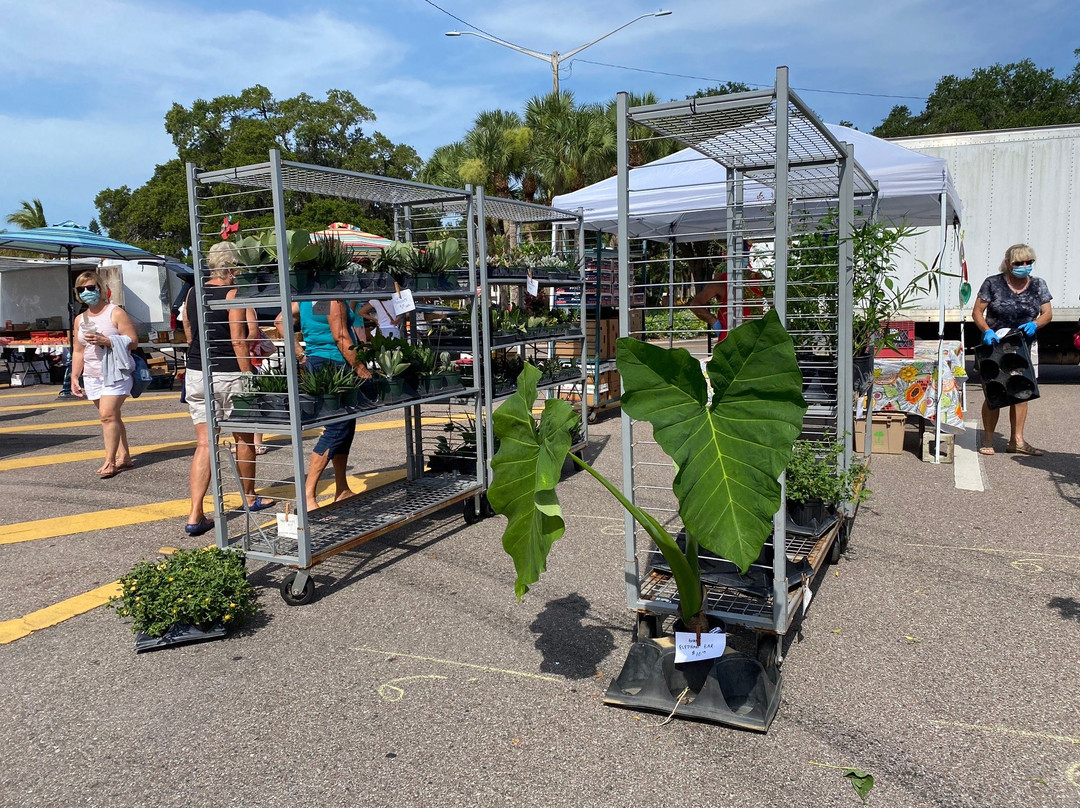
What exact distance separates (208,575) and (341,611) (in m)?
0.71

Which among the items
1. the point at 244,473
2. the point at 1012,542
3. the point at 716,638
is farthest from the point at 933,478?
the point at 244,473

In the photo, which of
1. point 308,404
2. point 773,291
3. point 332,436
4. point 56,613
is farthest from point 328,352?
point 773,291

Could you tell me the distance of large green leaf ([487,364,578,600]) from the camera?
8.86 ft

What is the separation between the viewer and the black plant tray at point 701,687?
9.74 ft

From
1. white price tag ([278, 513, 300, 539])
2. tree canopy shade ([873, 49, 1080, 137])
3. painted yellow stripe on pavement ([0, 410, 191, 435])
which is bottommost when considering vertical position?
painted yellow stripe on pavement ([0, 410, 191, 435])

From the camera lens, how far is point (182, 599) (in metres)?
3.72

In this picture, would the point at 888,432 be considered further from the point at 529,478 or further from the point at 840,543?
the point at 529,478

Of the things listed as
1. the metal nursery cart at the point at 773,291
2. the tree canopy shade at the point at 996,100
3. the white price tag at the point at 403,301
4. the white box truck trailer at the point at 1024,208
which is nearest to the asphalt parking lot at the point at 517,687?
the metal nursery cart at the point at 773,291

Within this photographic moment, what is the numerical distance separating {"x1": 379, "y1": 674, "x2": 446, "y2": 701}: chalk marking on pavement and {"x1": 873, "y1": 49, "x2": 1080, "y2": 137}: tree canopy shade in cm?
5136

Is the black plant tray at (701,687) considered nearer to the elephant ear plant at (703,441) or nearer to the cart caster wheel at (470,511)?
the elephant ear plant at (703,441)

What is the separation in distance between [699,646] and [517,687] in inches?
32.6

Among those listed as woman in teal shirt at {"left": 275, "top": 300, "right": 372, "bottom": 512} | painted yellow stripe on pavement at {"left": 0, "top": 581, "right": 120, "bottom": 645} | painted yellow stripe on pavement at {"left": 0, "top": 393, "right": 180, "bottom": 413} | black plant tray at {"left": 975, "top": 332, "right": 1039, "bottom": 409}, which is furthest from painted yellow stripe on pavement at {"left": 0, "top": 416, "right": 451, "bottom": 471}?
black plant tray at {"left": 975, "top": 332, "right": 1039, "bottom": 409}

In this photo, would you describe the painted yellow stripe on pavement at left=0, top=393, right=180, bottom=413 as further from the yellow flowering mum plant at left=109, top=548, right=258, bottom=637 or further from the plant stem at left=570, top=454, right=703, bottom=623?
the plant stem at left=570, top=454, right=703, bottom=623

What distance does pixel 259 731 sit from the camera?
3.05m
